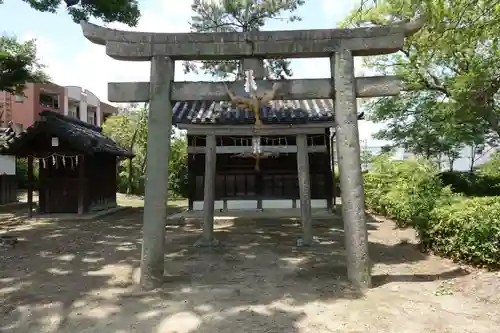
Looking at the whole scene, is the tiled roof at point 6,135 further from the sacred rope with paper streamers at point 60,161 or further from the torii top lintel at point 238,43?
the torii top lintel at point 238,43

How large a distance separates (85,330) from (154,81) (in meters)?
3.87

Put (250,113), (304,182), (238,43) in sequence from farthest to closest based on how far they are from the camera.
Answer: (250,113) → (304,182) → (238,43)

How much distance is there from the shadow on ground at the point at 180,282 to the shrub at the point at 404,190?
1.22 metres

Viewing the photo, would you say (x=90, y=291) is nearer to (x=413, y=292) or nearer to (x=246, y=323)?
(x=246, y=323)

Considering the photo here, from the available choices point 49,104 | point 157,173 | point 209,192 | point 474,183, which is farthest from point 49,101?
point 157,173

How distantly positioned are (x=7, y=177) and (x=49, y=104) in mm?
22118

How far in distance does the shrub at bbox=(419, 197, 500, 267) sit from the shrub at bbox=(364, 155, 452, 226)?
0.60 meters

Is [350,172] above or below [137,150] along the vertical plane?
below

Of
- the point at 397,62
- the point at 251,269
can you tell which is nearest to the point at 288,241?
the point at 251,269

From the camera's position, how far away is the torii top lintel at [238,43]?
253 inches

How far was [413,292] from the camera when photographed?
239 inches

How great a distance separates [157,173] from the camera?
21.5 ft

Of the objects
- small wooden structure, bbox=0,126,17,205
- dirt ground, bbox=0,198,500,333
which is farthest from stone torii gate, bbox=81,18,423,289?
small wooden structure, bbox=0,126,17,205

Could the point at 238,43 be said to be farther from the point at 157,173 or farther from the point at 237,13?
the point at 237,13
